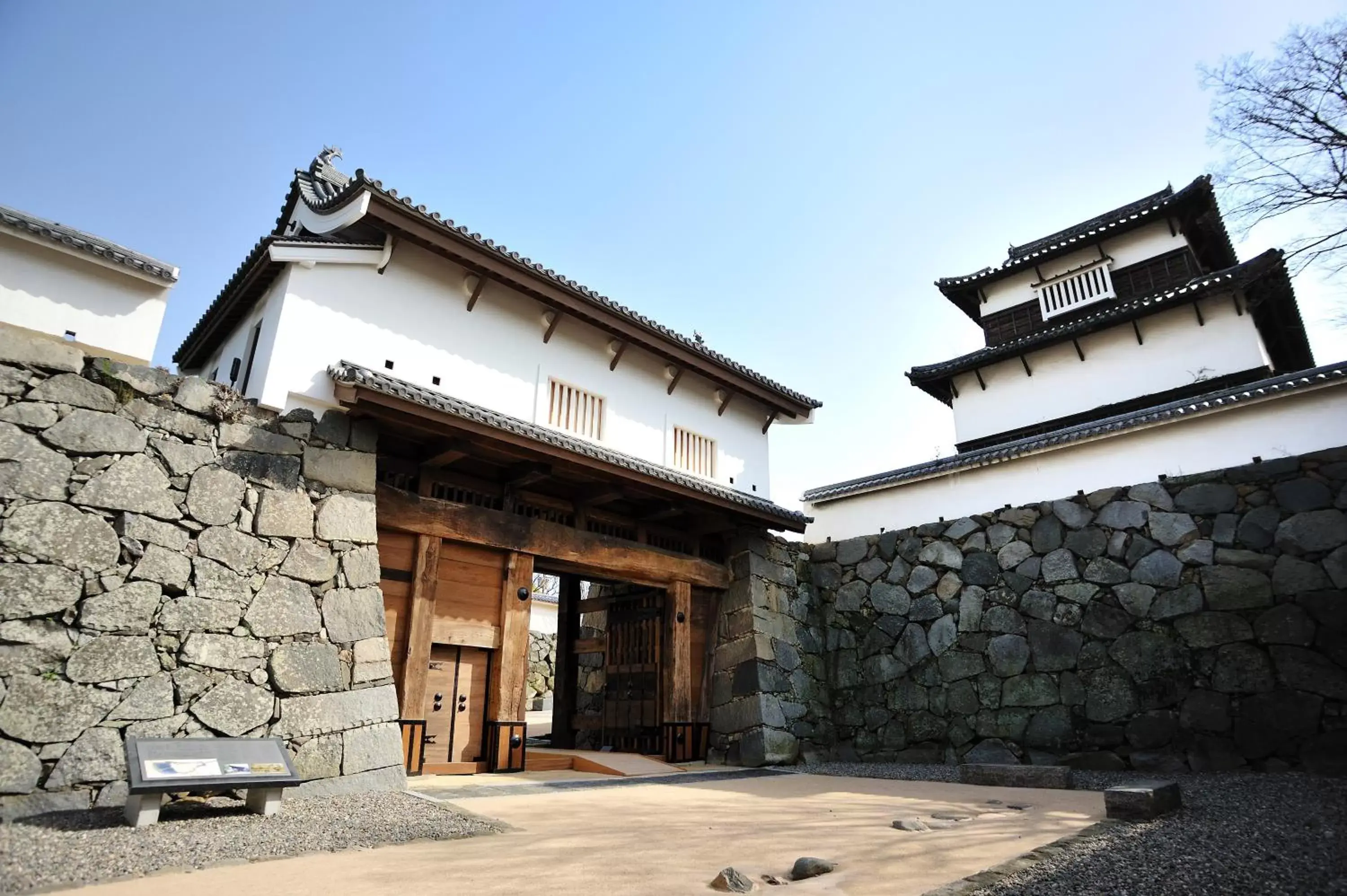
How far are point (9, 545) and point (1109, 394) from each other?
1746cm

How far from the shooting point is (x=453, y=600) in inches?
343

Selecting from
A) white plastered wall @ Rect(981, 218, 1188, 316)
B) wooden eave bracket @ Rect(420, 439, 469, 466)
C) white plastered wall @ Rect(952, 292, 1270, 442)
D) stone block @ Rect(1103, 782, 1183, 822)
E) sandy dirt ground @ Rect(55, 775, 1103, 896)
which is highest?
white plastered wall @ Rect(981, 218, 1188, 316)

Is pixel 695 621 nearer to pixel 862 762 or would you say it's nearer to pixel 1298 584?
pixel 862 762

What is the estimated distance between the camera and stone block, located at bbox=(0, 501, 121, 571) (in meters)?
5.73

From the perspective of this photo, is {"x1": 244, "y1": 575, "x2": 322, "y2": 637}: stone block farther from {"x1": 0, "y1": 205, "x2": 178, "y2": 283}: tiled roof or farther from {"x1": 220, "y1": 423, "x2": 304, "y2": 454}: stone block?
{"x1": 0, "y1": 205, "x2": 178, "y2": 283}: tiled roof

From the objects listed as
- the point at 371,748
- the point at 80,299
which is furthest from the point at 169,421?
the point at 371,748

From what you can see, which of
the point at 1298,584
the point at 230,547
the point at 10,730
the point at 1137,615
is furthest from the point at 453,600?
the point at 1298,584

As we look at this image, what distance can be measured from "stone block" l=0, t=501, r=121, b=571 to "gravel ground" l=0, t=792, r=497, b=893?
200cm

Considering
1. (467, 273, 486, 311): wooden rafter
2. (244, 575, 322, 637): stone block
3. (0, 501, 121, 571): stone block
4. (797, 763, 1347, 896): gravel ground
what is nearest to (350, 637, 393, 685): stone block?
(244, 575, 322, 637): stone block

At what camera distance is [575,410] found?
11000 millimetres

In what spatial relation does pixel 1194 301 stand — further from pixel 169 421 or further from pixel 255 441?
pixel 169 421

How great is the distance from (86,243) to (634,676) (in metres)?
9.20

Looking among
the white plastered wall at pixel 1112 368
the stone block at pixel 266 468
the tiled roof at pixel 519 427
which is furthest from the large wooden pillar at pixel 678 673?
the white plastered wall at pixel 1112 368

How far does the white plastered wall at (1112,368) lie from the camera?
13.9 m
